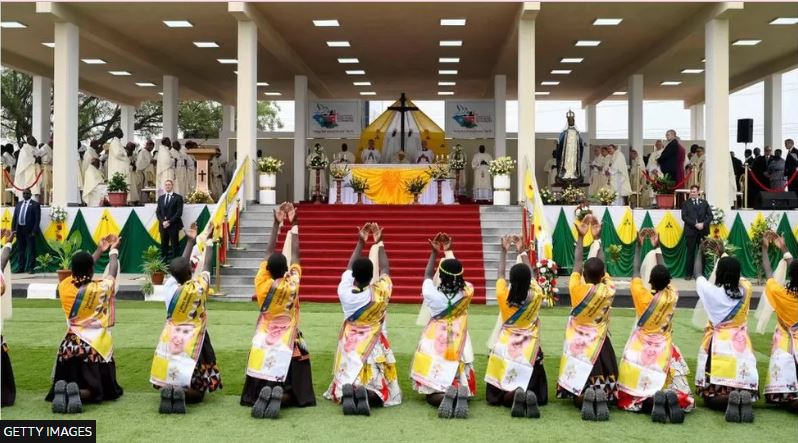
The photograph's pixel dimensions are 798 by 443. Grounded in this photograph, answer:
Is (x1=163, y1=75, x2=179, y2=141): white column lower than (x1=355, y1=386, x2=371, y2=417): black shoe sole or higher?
higher

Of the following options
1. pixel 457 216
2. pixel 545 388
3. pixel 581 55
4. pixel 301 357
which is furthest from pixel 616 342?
pixel 581 55

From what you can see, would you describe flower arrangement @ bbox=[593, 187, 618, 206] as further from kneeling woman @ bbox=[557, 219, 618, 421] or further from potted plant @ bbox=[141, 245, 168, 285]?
kneeling woman @ bbox=[557, 219, 618, 421]

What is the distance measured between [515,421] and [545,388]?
0.64 meters

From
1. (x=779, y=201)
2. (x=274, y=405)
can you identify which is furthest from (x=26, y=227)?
(x=779, y=201)

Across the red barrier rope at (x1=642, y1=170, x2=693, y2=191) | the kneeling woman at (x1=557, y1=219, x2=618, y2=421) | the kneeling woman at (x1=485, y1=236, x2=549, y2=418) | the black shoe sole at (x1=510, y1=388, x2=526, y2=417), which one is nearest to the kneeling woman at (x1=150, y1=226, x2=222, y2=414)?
the kneeling woman at (x1=485, y1=236, x2=549, y2=418)

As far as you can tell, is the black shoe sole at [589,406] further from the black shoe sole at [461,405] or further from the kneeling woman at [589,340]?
the black shoe sole at [461,405]

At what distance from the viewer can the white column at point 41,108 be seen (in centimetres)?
2608

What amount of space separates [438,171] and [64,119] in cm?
880

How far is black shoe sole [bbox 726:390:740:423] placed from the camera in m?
6.84

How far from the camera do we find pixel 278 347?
23.2 ft

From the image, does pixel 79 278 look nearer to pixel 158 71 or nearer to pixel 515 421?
pixel 515 421

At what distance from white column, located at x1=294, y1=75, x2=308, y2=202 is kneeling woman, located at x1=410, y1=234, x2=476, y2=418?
1927cm

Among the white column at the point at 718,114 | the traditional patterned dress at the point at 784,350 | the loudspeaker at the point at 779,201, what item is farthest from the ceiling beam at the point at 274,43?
the traditional patterned dress at the point at 784,350

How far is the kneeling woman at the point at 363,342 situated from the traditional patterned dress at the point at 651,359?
200cm
